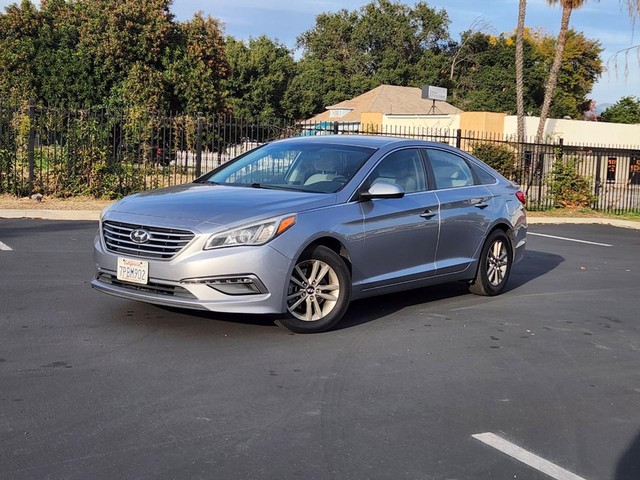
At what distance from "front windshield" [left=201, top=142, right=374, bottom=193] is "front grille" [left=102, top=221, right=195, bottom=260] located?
1279 millimetres

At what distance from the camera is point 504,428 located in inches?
179

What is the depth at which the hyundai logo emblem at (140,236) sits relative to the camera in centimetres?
611

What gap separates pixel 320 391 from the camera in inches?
197

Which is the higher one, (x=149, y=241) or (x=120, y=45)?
(x=120, y=45)

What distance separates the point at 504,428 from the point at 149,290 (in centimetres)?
292

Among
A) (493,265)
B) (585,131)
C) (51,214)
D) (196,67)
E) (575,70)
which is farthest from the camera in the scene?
(575,70)

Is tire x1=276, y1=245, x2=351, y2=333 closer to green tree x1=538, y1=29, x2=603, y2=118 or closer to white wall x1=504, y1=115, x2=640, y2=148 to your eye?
white wall x1=504, y1=115, x2=640, y2=148

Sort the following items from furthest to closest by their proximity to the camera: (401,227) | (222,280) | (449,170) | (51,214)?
(51,214), (449,170), (401,227), (222,280)

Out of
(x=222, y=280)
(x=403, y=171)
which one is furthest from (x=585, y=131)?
(x=222, y=280)

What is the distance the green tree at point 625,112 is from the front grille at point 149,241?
7473 cm

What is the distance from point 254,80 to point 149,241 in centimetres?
5488

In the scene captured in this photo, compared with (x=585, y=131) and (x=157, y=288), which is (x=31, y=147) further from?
(x=585, y=131)

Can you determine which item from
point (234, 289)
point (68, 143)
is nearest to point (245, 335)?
point (234, 289)

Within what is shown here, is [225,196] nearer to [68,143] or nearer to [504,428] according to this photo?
[504,428]
